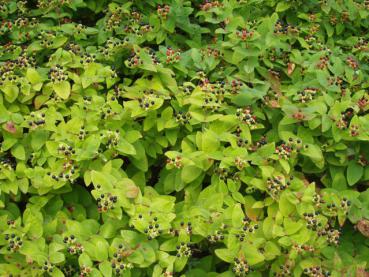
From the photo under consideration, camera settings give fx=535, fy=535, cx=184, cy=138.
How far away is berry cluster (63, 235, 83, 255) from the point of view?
10.1 feet

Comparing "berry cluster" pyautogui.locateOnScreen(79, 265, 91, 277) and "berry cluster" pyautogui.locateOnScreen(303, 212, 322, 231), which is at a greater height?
"berry cluster" pyautogui.locateOnScreen(303, 212, 322, 231)

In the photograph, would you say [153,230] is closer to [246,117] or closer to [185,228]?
[185,228]

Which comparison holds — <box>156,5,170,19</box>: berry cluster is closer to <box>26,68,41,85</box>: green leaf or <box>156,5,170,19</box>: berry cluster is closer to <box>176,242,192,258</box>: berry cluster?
<box>26,68,41,85</box>: green leaf

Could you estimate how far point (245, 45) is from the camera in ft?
13.6

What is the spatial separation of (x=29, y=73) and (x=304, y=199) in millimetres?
2107

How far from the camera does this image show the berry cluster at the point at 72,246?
3.09m

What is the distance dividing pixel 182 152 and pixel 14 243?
3.93 feet

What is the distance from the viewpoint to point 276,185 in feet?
10.9

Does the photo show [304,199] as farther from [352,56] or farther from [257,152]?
[352,56]

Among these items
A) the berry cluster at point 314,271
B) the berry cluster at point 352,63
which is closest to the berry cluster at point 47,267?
the berry cluster at point 314,271

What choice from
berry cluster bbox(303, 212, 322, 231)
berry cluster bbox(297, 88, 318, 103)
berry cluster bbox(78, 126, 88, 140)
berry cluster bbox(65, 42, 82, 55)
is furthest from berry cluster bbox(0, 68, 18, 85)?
berry cluster bbox(303, 212, 322, 231)

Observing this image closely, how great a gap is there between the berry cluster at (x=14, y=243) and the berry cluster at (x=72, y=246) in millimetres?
258

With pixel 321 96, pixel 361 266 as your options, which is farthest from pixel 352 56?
pixel 361 266

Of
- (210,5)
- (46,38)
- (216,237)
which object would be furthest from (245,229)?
(46,38)
